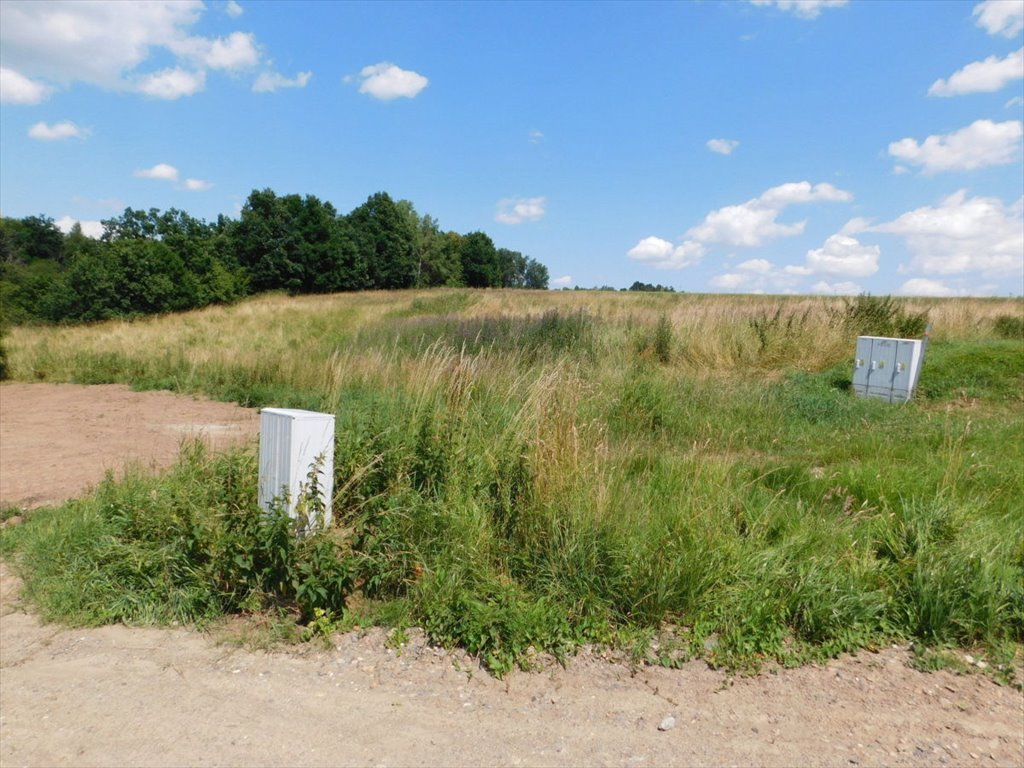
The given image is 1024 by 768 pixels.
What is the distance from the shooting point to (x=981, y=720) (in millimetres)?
3055

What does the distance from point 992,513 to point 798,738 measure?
10.5ft

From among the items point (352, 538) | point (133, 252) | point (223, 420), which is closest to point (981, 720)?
point (352, 538)

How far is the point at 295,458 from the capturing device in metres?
3.92

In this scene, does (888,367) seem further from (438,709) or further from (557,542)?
(438,709)

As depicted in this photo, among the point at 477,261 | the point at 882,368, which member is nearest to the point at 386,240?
the point at 477,261

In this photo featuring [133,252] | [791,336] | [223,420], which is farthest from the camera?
[133,252]

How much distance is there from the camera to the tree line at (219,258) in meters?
45.2

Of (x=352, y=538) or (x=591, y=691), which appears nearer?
(x=591, y=691)

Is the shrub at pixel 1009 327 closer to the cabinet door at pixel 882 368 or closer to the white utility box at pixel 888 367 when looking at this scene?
the white utility box at pixel 888 367

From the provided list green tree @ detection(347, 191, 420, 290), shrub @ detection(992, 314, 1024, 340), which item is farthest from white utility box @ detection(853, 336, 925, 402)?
green tree @ detection(347, 191, 420, 290)

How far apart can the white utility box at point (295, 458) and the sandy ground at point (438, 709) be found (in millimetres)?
817

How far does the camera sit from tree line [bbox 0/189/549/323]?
4522 cm

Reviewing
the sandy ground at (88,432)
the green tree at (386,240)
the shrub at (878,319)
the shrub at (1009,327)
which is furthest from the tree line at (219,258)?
the shrub at (1009,327)

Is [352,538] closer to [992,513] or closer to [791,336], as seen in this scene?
[992,513]
